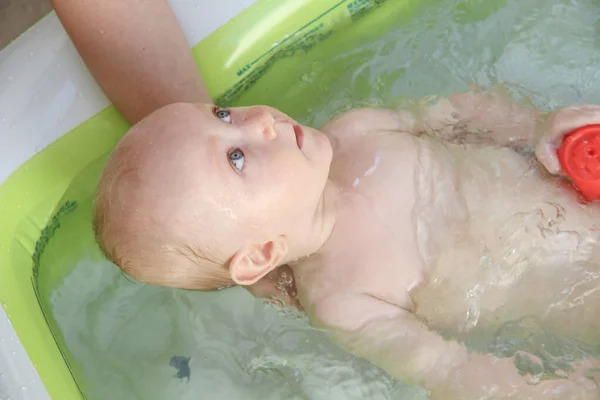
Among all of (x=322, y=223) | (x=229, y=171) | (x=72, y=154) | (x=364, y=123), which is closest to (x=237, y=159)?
(x=229, y=171)

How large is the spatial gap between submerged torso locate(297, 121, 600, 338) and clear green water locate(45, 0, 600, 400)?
0.12m

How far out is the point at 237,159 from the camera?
3.12ft

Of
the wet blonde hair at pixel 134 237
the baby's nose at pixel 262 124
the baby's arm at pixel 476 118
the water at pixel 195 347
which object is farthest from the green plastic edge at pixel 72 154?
the baby's nose at pixel 262 124

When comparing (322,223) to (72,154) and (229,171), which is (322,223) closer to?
(229,171)

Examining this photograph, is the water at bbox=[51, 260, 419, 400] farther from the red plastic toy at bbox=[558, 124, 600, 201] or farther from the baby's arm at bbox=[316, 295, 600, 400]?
the red plastic toy at bbox=[558, 124, 600, 201]

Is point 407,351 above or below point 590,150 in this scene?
below

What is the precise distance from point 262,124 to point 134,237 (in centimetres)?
26

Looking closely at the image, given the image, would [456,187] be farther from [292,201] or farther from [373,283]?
[292,201]

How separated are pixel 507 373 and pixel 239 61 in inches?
34.5

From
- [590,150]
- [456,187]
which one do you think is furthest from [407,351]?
[590,150]

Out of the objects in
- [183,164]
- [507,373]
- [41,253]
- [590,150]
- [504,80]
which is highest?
[183,164]

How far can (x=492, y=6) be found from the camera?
1.54m

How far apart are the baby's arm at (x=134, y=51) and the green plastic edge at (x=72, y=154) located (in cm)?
7

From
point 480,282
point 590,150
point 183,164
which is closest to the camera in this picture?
point 183,164
